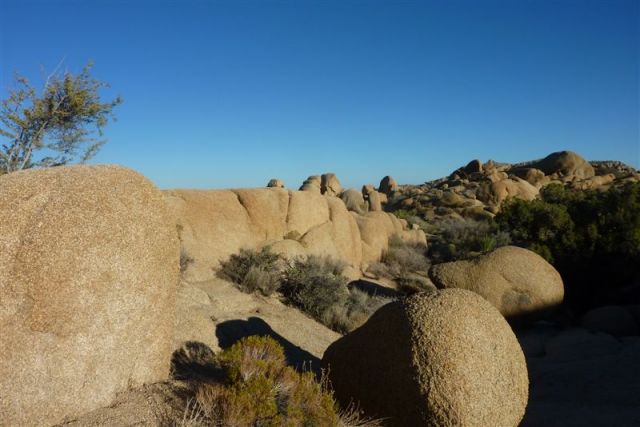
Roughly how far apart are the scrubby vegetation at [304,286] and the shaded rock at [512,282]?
7.47 feet

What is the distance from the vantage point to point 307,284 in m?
11.4

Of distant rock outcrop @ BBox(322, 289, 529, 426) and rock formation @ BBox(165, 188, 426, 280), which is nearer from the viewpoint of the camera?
distant rock outcrop @ BBox(322, 289, 529, 426)

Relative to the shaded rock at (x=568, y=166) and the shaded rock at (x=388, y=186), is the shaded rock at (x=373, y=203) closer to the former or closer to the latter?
the shaded rock at (x=388, y=186)

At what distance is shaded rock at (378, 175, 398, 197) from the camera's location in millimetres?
48006

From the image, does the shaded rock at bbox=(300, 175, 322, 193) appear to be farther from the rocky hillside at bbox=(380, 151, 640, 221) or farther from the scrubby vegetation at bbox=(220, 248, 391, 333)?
the scrubby vegetation at bbox=(220, 248, 391, 333)

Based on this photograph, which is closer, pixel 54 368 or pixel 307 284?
pixel 54 368

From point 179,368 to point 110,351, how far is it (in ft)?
4.97

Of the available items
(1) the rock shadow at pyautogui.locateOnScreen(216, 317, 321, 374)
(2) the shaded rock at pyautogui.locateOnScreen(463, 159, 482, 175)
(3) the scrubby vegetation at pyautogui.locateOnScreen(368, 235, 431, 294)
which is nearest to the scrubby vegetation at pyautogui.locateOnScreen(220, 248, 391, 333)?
(1) the rock shadow at pyautogui.locateOnScreen(216, 317, 321, 374)

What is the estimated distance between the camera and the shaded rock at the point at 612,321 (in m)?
10.5

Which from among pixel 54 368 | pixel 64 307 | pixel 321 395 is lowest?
pixel 321 395

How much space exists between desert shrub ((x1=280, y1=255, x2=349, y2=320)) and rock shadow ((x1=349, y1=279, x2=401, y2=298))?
180 centimetres

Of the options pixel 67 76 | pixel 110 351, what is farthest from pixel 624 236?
pixel 67 76

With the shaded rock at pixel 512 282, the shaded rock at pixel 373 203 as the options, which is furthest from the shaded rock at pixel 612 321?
the shaded rock at pixel 373 203

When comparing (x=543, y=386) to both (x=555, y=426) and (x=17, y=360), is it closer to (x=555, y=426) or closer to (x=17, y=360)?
(x=555, y=426)
